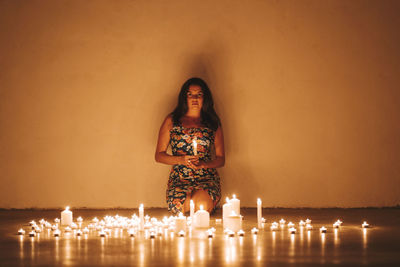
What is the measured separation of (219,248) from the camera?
287cm

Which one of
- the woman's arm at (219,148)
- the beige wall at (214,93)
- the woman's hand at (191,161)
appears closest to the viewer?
the woman's hand at (191,161)

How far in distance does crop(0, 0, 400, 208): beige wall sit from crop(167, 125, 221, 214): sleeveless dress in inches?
16.1

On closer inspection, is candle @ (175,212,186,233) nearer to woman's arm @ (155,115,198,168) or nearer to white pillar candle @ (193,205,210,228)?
white pillar candle @ (193,205,210,228)

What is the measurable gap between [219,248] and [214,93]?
2.45m

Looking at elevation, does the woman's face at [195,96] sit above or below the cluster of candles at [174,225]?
above

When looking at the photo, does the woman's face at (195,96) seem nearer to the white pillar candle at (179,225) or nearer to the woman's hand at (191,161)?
the woman's hand at (191,161)

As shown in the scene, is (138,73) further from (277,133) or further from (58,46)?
(277,133)

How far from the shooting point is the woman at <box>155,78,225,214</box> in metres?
4.40

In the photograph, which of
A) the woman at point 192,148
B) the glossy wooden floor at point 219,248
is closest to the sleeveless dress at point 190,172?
the woman at point 192,148

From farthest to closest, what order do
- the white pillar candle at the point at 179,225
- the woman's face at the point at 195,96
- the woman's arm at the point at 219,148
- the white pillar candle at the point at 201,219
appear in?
1. the woman's face at the point at 195,96
2. the woman's arm at the point at 219,148
3. the white pillar candle at the point at 201,219
4. the white pillar candle at the point at 179,225

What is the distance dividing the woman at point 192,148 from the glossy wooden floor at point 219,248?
1.77 feet

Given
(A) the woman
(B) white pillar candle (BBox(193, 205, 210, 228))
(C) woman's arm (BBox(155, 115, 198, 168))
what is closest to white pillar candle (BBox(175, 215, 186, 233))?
(B) white pillar candle (BBox(193, 205, 210, 228))

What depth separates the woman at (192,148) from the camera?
4.40m

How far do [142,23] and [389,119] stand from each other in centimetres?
264
